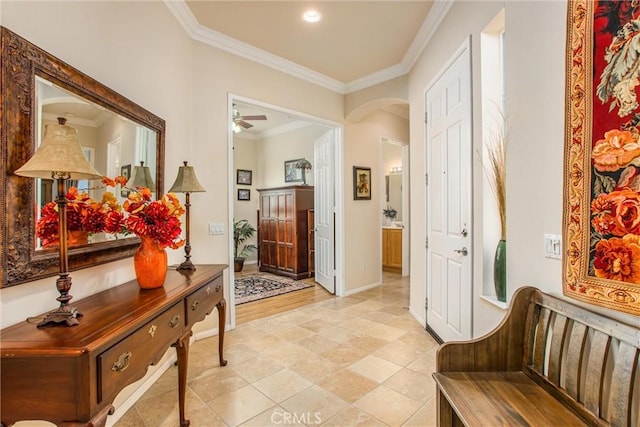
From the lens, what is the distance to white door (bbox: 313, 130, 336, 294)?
4.55m

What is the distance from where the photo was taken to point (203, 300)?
203cm

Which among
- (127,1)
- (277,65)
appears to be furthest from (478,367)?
(277,65)

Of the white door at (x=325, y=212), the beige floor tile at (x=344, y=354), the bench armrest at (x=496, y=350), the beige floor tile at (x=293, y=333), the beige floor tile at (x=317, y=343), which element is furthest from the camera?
the white door at (x=325, y=212)

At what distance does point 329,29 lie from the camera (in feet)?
9.90

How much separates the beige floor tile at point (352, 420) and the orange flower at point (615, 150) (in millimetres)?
1700

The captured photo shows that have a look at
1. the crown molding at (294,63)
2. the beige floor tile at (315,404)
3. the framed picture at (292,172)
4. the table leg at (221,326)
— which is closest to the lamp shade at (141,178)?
the table leg at (221,326)

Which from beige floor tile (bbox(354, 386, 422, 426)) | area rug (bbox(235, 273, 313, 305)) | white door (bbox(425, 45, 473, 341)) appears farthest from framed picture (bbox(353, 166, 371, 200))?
beige floor tile (bbox(354, 386, 422, 426))

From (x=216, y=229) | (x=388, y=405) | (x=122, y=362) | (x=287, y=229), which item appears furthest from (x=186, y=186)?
(x=287, y=229)

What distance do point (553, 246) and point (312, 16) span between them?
8.73 feet

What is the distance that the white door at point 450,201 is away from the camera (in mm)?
2340

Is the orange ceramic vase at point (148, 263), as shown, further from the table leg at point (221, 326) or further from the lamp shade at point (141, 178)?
the table leg at point (221, 326)

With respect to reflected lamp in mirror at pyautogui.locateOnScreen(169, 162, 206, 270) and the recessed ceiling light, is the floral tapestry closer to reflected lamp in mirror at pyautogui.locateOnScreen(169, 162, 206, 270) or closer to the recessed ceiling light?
the recessed ceiling light

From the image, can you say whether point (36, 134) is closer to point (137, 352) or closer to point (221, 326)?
point (137, 352)

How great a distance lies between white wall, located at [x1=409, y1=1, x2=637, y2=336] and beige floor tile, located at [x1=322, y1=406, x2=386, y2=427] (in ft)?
3.14
